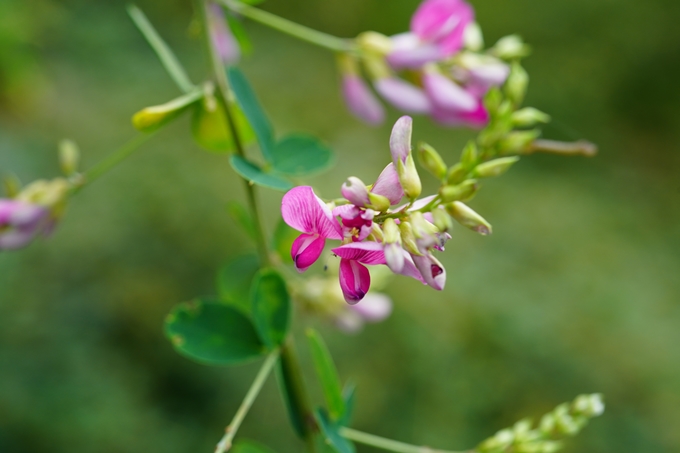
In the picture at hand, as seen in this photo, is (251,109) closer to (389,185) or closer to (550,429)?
(389,185)

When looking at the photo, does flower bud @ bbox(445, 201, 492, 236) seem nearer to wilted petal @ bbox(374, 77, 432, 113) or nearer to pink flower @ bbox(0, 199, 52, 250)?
wilted petal @ bbox(374, 77, 432, 113)

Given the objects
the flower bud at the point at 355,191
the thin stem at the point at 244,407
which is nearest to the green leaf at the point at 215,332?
the thin stem at the point at 244,407

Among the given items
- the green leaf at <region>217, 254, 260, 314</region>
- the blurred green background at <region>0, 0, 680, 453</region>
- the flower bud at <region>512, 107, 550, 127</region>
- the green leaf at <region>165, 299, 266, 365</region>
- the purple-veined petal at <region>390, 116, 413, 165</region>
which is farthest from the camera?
the blurred green background at <region>0, 0, 680, 453</region>

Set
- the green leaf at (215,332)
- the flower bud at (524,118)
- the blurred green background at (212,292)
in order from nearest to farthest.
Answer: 1. the flower bud at (524,118)
2. the green leaf at (215,332)
3. the blurred green background at (212,292)

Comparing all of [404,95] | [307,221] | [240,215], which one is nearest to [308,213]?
[307,221]

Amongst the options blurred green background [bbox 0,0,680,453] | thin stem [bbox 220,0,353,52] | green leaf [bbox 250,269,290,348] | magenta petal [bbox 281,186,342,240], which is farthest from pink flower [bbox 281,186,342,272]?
blurred green background [bbox 0,0,680,453]

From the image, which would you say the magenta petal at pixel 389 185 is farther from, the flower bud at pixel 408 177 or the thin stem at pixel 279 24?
the thin stem at pixel 279 24

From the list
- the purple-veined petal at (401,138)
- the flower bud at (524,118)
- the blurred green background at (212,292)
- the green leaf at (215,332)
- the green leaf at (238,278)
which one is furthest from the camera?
the blurred green background at (212,292)
